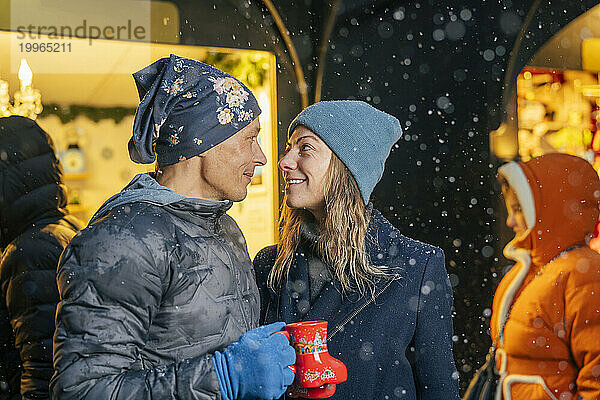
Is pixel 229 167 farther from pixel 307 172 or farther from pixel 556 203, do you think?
pixel 556 203

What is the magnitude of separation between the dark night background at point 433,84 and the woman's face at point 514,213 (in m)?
0.07

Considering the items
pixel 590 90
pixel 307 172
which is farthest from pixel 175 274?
pixel 590 90

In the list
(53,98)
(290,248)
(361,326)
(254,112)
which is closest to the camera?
(254,112)

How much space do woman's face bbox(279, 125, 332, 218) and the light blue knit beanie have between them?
4cm

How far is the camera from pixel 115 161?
3207mm

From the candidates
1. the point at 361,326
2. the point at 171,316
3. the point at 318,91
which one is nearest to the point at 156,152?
the point at 171,316

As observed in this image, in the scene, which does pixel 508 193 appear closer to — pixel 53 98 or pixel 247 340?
pixel 247 340

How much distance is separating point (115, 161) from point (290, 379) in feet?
6.89

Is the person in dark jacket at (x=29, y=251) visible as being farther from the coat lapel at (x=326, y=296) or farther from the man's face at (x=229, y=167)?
the man's face at (x=229, y=167)

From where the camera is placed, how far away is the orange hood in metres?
2.18

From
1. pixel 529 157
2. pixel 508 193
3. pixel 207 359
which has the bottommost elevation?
pixel 207 359

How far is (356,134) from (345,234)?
0.31 m

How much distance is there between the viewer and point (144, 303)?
132cm

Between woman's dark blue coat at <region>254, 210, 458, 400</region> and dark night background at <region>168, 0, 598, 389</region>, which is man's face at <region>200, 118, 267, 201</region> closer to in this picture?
woman's dark blue coat at <region>254, 210, 458, 400</region>
